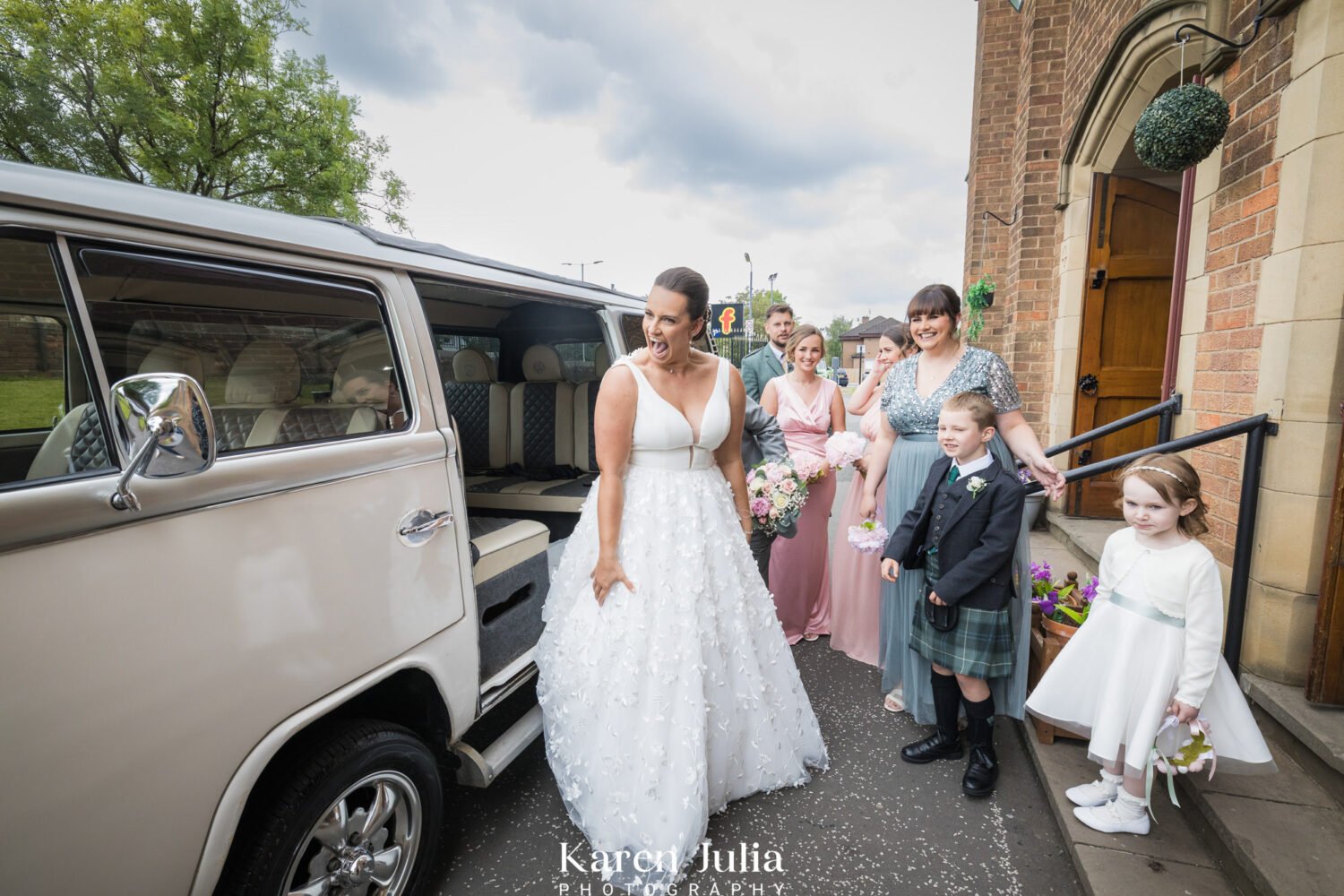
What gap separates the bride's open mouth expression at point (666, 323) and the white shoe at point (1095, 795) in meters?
2.34

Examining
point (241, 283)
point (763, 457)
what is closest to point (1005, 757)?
point (763, 457)

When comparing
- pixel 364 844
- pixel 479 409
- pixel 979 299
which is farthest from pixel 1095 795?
pixel 979 299

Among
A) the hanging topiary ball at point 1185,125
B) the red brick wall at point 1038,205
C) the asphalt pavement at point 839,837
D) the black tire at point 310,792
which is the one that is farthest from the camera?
the red brick wall at point 1038,205

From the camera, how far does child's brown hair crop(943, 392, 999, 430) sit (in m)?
2.66

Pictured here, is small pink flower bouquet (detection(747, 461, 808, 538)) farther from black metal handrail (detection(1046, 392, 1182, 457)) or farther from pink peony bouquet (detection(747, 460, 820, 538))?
black metal handrail (detection(1046, 392, 1182, 457))

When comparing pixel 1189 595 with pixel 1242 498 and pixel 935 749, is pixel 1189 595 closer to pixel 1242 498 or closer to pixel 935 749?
pixel 1242 498

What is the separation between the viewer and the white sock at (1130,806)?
2.35 metres

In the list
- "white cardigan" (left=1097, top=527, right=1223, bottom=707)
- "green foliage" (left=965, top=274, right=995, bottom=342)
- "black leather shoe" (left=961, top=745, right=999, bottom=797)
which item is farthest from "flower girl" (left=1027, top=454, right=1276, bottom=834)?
"green foliage" (left=965, top=274, right=995, bottom=342)

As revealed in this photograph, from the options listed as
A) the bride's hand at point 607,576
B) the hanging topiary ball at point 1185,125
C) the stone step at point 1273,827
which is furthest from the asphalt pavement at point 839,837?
the hanging topiary ball at point 1185,125

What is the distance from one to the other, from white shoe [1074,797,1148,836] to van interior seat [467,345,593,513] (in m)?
3.46

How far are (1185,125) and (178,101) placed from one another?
18.0m

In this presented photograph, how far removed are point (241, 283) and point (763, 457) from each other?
2585 millimetres

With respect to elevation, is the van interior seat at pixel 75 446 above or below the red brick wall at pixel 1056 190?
below

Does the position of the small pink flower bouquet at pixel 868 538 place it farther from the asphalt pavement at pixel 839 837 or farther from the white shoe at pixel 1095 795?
the white shoe at pixel 1095 795
